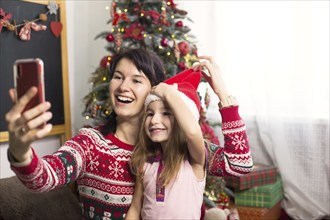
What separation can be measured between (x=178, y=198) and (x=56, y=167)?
39cm

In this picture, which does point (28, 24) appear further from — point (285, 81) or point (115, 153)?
point (285, 81)

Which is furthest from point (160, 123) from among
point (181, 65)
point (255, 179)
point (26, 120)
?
point (255, 179)

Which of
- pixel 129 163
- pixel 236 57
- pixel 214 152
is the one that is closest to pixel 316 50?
pixel 236 57

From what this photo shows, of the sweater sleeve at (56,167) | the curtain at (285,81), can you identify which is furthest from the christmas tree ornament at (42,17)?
the sweater sleeve at (56,167)

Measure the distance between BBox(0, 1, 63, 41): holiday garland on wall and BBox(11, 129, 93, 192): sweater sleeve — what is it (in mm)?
1809

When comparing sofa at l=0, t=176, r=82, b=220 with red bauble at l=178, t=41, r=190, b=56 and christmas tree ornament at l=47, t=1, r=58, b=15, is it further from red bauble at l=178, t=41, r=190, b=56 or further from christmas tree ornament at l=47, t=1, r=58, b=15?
christmas tree ornament at l=47, t=1, r=58, b=15

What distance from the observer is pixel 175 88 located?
4.25 ft

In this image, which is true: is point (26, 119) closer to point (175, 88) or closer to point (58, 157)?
point (58, 157)

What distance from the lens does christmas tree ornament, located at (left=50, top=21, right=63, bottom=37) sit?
130 inches

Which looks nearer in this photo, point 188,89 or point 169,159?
point 169,159

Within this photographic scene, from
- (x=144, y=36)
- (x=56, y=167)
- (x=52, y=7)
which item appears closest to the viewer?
(x=56, y=167)

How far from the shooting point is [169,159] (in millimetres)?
1266

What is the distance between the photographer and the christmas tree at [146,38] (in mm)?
2916

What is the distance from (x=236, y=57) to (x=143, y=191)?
2.32 meters
